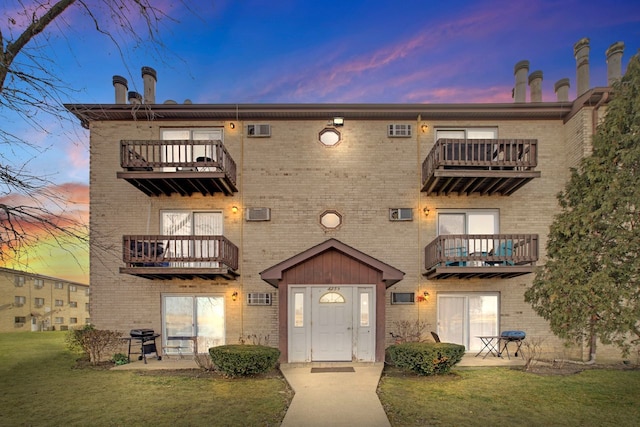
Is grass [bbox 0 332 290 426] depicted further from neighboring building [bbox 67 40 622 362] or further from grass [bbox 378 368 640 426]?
grass [bbox 378 368 640 426]

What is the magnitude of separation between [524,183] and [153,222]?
12978 mm

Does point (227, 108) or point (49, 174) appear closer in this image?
point (49, 174)

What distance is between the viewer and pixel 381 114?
12.6 m

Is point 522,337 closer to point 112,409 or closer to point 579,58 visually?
point 579,58

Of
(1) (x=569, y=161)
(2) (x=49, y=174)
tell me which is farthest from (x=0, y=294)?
(1) (x=569, y=161)

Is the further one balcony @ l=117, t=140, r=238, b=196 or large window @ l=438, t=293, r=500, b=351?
large window @ l=438, t=293, r=500, b=351

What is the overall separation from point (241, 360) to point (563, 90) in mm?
14453

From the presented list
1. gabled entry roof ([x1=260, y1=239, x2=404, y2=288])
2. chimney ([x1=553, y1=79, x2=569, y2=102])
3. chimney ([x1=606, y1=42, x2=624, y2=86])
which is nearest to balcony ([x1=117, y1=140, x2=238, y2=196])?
gabled entry roof ([x1=260, y1=239, x2=404, y2=288])

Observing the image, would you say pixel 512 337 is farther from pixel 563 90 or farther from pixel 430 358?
pixel 563 90

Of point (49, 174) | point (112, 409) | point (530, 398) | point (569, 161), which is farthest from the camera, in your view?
point (569, 161)

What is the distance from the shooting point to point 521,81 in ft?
43.9

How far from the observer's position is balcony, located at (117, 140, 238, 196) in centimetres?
1118

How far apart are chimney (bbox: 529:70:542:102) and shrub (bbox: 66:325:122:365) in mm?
17045

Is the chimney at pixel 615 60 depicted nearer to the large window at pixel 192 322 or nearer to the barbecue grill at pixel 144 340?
the large window at pixel 192 322
